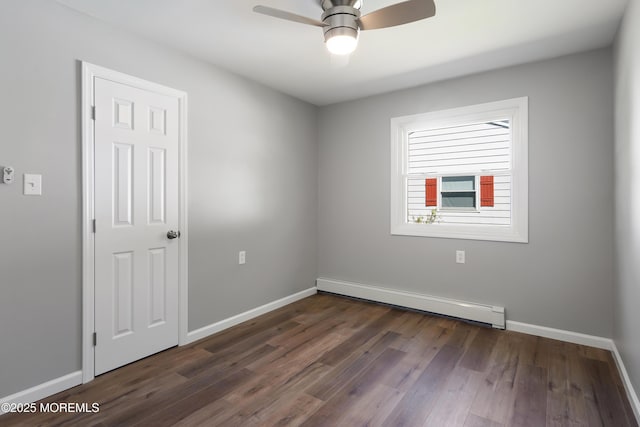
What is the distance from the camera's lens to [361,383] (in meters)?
2.21

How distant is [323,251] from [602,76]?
329 cm

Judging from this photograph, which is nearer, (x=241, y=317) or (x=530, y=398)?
(x=530, y=398)

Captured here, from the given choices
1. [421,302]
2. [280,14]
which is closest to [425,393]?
[421,302]

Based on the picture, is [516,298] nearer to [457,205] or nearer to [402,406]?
[457,205]

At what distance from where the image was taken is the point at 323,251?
14.5 ft

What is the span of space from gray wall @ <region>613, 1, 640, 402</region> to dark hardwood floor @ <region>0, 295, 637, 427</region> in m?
0.37

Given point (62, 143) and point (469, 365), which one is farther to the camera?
point (469, 365)

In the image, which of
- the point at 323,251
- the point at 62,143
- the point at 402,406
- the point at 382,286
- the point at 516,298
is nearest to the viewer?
the point at 402,406

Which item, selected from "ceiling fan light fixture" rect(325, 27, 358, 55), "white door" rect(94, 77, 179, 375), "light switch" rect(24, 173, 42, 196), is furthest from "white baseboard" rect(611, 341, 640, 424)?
"light switch" rect(24, 173, 42, 196)

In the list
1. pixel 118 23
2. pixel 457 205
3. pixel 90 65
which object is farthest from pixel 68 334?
pixel 457 205

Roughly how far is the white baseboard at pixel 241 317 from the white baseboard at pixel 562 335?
2284 mm

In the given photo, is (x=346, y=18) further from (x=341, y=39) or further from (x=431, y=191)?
(x=431, y=191)

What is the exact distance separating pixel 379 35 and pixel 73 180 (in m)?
2.40

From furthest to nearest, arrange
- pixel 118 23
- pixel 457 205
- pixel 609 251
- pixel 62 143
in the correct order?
pixel 457 205, pixel 609 251, pixel 118 23, pixel 62 143
